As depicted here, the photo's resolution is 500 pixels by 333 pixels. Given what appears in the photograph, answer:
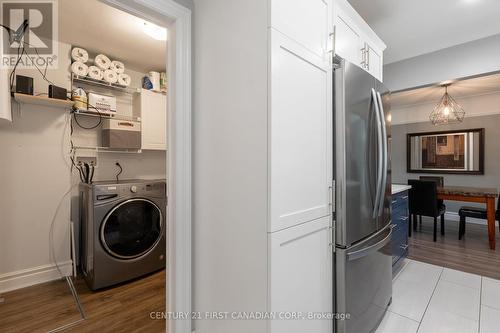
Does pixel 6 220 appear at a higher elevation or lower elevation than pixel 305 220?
lower

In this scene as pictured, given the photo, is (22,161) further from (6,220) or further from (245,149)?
(245,149)

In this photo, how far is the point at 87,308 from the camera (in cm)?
191

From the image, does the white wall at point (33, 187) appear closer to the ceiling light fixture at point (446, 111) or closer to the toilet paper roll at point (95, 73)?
the toilet paper roll at point (95, 73)

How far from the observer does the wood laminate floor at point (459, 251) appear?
268 centimetres

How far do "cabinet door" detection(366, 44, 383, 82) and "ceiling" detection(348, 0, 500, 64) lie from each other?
0.33m

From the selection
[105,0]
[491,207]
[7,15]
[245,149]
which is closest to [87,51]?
[7,15]

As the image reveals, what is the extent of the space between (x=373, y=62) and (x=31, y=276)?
12.4 ft

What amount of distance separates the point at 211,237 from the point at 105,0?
132cm

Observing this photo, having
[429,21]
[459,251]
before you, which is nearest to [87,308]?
[429,21]

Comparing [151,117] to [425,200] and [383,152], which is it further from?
[425,200]

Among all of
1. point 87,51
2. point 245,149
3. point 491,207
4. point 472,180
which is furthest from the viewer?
point 472,180

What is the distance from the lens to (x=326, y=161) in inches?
51.6

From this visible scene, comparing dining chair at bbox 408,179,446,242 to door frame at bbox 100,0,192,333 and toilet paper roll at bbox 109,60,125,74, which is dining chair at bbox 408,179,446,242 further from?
toilet paper roll at bbox 109,60,125,74

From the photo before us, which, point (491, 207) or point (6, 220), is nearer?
point (6, 220)
